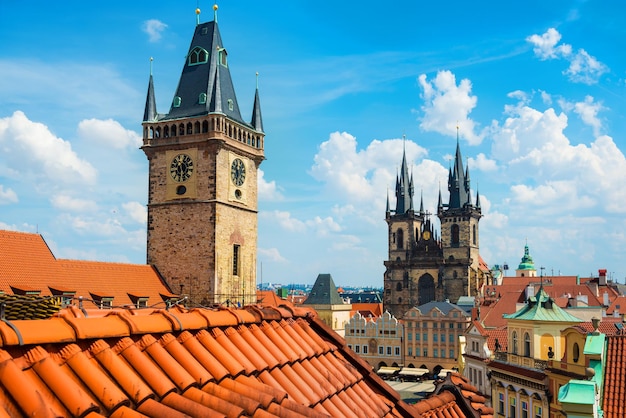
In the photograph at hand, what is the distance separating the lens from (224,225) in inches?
1497

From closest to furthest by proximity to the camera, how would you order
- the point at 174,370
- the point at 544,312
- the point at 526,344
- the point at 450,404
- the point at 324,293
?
the point at 174,370 < the point at 450,404 < the point at 544,312 < the point at 526,344 < the point at 324,293

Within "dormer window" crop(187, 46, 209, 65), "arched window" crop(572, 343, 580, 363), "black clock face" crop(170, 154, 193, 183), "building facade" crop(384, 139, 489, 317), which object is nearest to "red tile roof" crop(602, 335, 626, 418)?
"arched window" crop(572, 343, 580, 363)

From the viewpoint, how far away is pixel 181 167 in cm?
3916

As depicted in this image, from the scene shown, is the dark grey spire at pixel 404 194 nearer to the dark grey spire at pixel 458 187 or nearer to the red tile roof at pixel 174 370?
the dark grey spire at pixel 458 187

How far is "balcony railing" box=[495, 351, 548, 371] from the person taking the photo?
82.5 ft

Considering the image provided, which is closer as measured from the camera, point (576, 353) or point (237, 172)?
point (576, 353)

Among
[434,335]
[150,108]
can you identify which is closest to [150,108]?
[150,108]

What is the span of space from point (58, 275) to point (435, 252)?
70.3 metres

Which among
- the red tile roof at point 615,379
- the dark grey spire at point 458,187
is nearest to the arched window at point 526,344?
the red tile roof at point 615,379

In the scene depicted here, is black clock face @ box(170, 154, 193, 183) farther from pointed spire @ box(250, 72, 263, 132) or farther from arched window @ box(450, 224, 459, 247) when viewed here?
arched window @ box(450, 224, 459, 247)

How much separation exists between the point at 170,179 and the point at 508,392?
77.1 feet

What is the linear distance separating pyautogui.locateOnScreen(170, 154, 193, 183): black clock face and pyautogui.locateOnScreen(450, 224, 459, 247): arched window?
196 ft

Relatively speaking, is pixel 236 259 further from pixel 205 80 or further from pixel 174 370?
pixel 174 370

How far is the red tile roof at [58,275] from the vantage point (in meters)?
27.9
